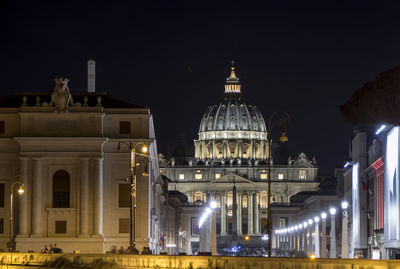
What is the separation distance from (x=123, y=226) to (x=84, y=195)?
369cm

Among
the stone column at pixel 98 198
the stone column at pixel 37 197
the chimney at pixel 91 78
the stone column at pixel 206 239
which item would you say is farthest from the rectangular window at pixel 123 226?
the chimney at pixel 91 78

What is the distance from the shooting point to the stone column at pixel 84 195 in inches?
3145

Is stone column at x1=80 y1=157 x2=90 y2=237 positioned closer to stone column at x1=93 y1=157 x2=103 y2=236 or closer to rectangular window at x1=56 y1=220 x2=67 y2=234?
stone column at x1=93 y1=157 x2=103 y2=236

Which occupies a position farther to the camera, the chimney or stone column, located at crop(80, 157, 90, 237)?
the chimney

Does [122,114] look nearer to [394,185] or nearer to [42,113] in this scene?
[42,113]

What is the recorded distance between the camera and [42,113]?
8150 centimetres

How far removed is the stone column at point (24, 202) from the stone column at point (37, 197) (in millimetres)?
450

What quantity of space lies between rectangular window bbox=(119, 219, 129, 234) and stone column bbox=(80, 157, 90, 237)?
2480 millimetres

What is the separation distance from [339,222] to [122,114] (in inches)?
1765

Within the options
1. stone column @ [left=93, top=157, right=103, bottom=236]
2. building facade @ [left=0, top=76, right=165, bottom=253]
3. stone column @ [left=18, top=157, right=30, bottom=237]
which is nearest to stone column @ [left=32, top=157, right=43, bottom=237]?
building facade @ [left=0, top=76, right=165, bottom=253]

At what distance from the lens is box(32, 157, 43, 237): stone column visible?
79938mm

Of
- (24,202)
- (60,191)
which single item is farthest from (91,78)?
(24,202)

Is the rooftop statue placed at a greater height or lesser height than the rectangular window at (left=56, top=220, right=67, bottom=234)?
greater

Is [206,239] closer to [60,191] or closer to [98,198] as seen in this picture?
[98,198]
